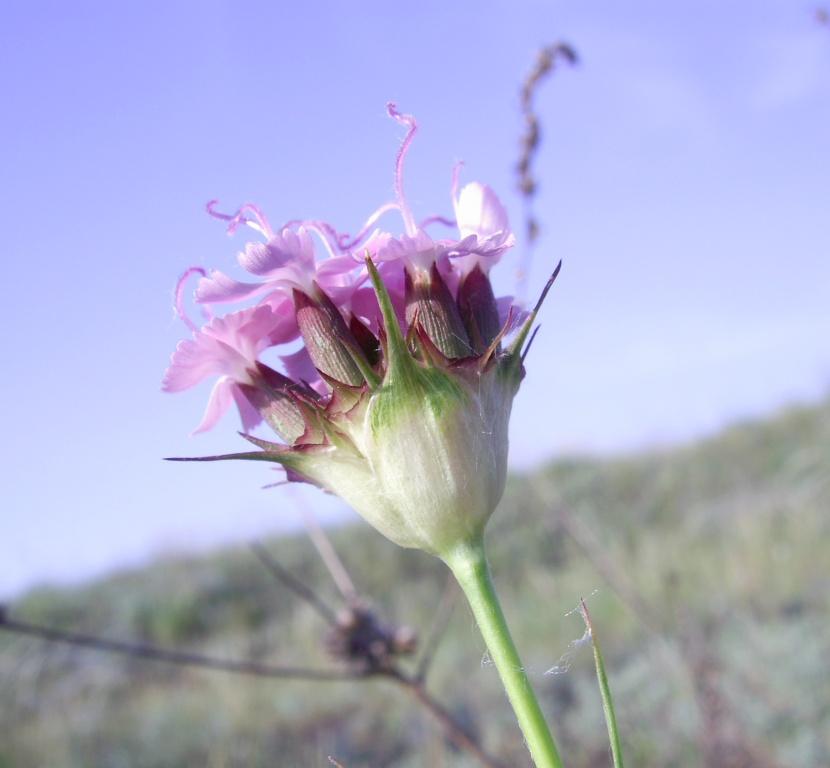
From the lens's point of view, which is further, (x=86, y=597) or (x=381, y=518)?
(x=86, y=597)

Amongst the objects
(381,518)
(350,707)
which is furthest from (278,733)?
(381,518)

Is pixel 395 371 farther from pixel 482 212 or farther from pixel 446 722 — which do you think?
pixel 446 722

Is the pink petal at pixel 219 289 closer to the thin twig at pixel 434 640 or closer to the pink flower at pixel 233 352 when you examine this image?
the pink flower at pixel 233 352

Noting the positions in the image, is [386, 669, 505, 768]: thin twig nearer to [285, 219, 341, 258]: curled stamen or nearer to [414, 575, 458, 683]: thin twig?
[414, 575, 458, 683]: thin twig

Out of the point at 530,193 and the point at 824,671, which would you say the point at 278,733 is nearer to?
the point at 824,671

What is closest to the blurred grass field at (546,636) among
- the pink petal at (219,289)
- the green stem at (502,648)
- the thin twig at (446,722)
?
the thin twig at (446,722)

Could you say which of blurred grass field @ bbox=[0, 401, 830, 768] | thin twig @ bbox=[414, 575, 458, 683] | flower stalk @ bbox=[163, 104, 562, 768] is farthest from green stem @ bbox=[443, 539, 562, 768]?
thin twig @ bbox=[414, 575, 458, 683]
